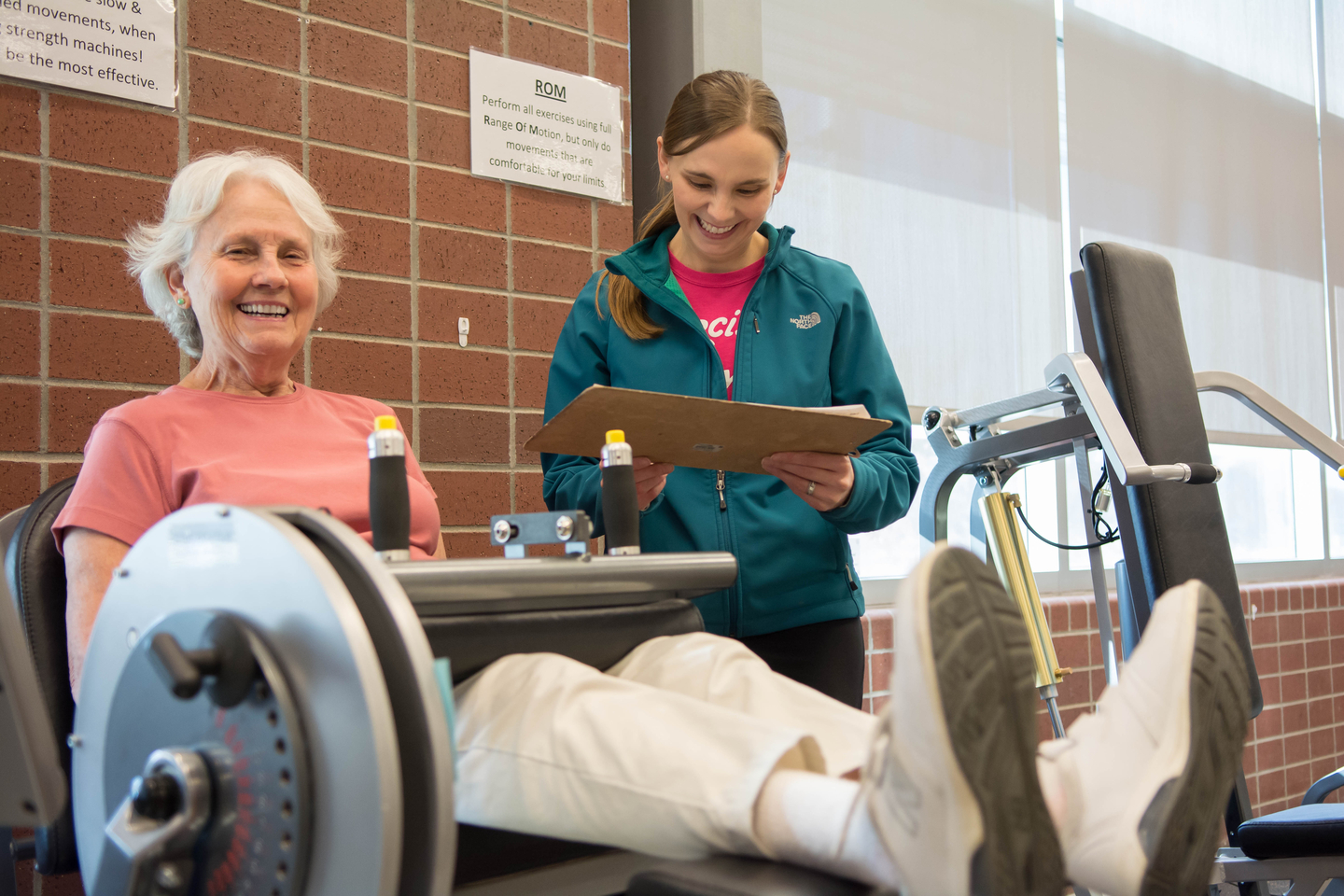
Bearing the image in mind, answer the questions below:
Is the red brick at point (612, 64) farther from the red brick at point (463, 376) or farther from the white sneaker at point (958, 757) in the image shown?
the white sneaker at point (958, 757)

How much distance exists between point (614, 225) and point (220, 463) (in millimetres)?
1226

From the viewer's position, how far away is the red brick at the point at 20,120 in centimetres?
166

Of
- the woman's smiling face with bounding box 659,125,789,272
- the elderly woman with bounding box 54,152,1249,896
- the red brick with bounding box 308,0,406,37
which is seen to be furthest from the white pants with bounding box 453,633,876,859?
the red brick with bounding box 308,0,406,37

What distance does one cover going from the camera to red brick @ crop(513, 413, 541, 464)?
2170mm

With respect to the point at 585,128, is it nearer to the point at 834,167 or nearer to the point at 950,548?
the point at 834,167

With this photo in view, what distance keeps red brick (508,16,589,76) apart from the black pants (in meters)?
1.38

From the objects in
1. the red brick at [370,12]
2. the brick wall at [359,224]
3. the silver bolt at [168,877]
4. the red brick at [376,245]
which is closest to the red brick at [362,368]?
the brick wall at [359,224]

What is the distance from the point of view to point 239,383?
151 centimetres

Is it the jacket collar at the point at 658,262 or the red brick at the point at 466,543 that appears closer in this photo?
Result: the jacket collar at the point at 658,262

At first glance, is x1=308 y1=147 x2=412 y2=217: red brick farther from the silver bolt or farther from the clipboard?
the silver bolt

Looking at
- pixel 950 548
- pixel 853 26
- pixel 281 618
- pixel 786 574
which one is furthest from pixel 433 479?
pixel 853 26

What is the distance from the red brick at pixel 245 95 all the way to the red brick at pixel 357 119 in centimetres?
3

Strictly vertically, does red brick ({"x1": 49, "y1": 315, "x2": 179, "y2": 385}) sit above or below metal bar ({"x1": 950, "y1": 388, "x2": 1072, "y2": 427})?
above

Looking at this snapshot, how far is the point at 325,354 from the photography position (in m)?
1.95
